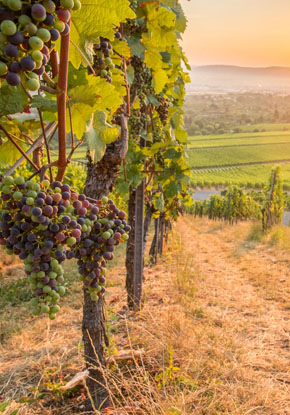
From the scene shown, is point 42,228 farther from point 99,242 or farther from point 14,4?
point 14,4

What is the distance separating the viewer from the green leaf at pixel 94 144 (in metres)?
1.30

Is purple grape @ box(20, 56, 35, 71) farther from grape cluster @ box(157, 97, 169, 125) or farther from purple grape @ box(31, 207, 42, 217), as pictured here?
grape cluster @ box(157, 97, 169, 125)

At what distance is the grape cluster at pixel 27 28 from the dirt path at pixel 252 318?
2528 mm

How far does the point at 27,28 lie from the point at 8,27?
34 millimetres

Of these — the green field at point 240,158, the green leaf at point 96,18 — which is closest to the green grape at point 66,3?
the green leaf at point 96,18

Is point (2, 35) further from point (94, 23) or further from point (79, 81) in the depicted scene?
point (79, 81)

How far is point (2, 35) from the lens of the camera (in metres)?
0.56

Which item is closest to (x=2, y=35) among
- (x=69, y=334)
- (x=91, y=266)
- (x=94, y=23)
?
(x=94, y=23)

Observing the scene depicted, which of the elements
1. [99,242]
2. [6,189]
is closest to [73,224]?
[6,189]

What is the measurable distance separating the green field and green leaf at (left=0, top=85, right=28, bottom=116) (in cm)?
5259

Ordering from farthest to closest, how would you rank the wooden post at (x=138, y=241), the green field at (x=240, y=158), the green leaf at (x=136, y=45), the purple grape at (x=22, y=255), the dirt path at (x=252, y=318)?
the green field at (x=240, y=158) → the wooden post at (x=138, y=241) → the dirt path at (x=252, y=318) → the green leaf at (x=136, y=45) → the purple grape at (x=22, y=255)

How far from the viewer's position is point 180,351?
3.51 m

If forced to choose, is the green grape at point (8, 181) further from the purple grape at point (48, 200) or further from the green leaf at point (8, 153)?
the green leaf at point (8, 153)

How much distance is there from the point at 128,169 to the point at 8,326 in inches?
113
